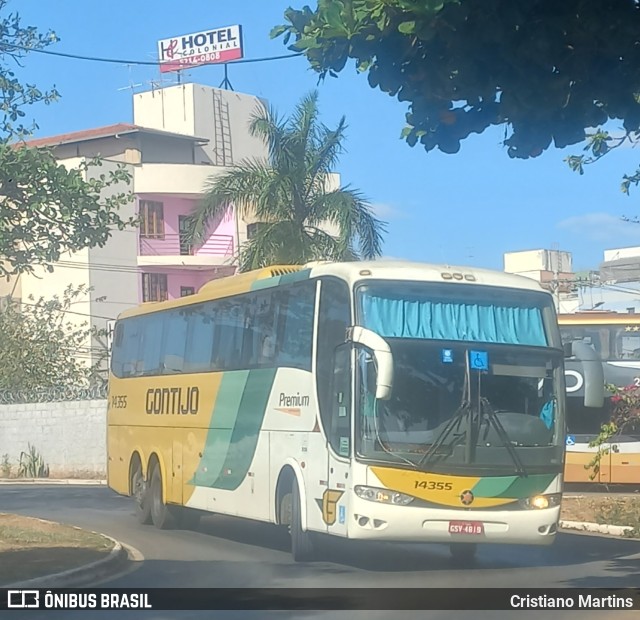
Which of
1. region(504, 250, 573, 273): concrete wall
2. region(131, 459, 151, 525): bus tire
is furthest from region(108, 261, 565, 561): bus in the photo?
region(504, 250, 573, 273): concrete wall

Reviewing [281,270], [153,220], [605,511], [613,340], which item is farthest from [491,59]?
[153,220]

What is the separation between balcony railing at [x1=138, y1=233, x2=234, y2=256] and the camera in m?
48.3

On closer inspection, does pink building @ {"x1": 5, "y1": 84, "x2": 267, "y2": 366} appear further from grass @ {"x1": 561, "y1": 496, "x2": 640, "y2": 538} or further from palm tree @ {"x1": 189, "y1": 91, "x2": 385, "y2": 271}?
grass @ {"x1": 561, "y1": 496, "x2": 640, "y2": 538}

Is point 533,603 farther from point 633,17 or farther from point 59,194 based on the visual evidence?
point 59,194

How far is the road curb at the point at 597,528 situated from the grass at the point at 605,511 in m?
0.13

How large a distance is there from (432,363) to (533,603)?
3.32 metres

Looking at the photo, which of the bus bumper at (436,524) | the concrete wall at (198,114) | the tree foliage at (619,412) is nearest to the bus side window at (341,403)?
the bus bumper at (436,524)

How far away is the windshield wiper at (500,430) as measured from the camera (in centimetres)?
1333

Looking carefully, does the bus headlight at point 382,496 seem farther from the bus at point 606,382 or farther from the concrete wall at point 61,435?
the concrete wall at point 61,435

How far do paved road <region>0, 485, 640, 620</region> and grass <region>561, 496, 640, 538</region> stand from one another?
1165 mm

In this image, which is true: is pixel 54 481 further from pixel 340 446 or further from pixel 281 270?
pixel 340 446

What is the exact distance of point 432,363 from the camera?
1340cm

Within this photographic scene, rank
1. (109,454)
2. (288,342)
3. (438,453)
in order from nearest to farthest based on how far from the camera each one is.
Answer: (438,453) → (288,342) → (109,454)

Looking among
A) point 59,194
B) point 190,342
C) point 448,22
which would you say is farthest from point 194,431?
point 448,22
